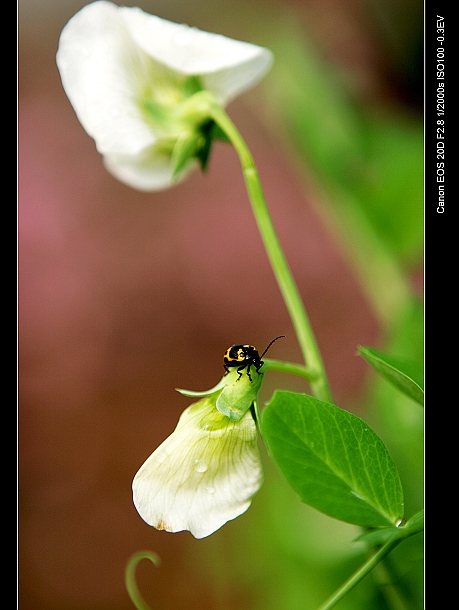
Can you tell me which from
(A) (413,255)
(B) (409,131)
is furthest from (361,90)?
(A) (413,255)

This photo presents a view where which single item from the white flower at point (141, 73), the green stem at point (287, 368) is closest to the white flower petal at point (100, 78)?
the white flower at point (141, 73)

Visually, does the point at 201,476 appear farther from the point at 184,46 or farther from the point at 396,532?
the point at 184,46

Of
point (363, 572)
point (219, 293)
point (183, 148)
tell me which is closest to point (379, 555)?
point (363, 572)

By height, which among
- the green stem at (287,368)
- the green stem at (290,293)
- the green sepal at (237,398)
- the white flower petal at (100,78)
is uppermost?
the white flower petal at (100,78)

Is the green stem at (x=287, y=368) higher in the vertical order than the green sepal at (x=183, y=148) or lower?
lower

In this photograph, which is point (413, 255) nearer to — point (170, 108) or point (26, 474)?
point (170, 108)

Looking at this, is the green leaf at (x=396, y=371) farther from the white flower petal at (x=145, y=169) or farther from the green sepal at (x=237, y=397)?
the white flower petal at (x=145, y=169)
